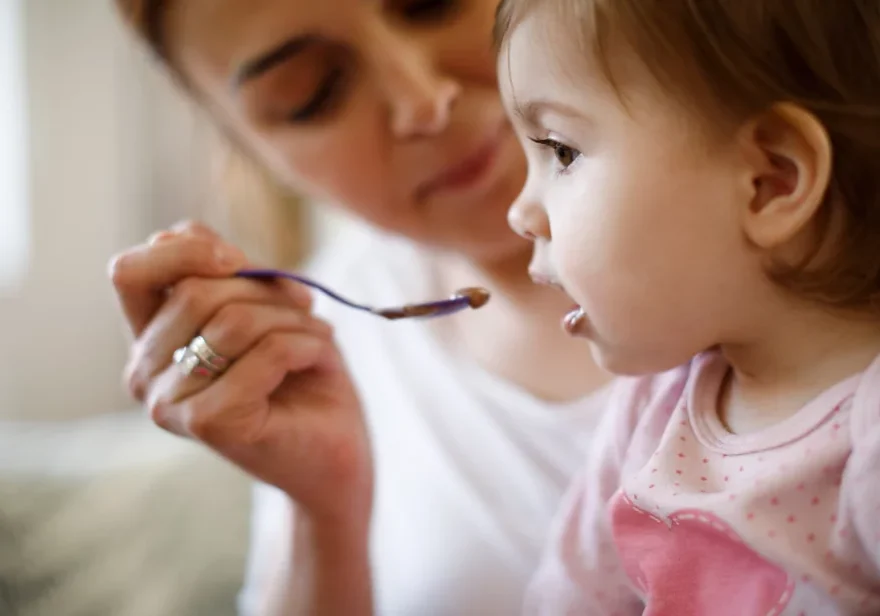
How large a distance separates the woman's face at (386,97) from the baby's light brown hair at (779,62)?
0.35m

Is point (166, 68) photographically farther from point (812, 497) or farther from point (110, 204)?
point (110, 204)

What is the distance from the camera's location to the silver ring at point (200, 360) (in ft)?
2.09

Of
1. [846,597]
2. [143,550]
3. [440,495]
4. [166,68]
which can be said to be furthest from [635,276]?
[143,550]

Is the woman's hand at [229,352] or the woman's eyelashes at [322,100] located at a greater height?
the woman's eyelashes at [322,100]

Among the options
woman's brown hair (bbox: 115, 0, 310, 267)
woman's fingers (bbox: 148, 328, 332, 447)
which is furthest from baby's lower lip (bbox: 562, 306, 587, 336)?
woman's brown hair (bbox: 115, 0, 310, 267)

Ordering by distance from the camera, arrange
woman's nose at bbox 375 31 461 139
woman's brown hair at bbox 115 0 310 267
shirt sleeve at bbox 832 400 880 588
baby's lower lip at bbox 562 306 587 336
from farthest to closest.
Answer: woman's brown hair at bbox 115 0 310 267 → woman's nose at bbox 375 31 461 139 → baby's lower lip at bbox 562 306 587 336 → shirt sleeve at bbox 832 400 880 588

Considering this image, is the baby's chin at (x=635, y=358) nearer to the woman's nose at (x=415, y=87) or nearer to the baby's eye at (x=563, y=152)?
the baby's eye at (x=563, y=152)

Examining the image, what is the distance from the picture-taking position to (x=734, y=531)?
17.8 inches

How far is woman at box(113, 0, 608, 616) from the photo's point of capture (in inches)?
25.9

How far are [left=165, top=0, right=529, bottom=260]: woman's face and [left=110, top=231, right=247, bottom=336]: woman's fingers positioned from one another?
234mm

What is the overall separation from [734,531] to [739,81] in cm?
25

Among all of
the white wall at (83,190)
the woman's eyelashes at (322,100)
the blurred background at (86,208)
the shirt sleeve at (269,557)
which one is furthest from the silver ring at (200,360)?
the white wall at (83,190)

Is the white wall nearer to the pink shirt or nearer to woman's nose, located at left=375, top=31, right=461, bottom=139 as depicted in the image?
woman's nose, located at left=375, top=31, right=461, bottom=139

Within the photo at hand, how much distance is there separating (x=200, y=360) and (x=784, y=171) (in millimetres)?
445
